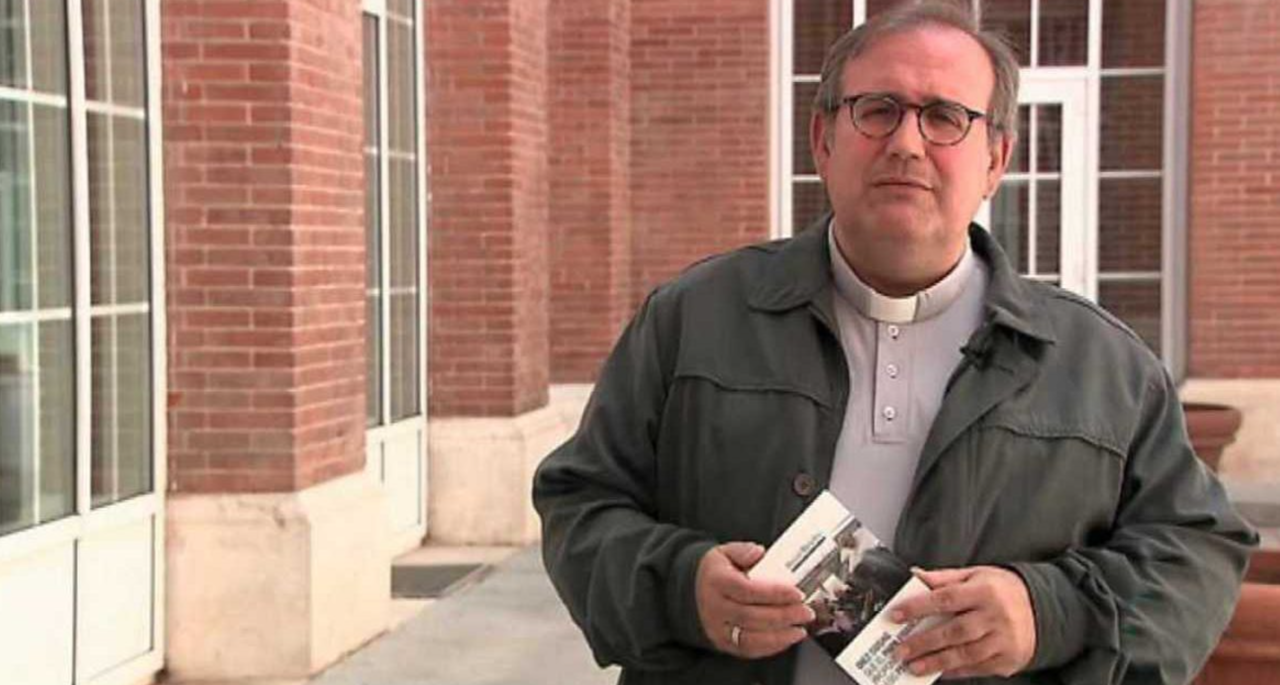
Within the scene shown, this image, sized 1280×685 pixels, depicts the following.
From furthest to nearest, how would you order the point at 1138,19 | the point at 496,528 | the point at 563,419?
1. the point at 1138,19
2. the point at 563,419
3. the point at 496,528

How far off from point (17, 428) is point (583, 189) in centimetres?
692

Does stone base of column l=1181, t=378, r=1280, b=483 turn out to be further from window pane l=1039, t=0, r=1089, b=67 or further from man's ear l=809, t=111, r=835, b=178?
man's ear l=809, t=111, r=835, b=178

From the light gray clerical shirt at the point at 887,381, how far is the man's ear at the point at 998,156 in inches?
4.1

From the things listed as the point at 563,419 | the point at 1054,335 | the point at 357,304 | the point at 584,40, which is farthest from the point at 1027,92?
the point at 1054,335

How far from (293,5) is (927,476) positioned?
5184 mm

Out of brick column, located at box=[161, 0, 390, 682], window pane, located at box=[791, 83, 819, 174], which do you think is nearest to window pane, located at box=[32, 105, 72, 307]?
brick column, located at box=[161, 0, 390, 682]

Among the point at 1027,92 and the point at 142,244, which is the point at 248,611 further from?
the point at 1027,92

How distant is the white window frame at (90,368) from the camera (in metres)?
6.47

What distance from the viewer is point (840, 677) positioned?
8.24 ft

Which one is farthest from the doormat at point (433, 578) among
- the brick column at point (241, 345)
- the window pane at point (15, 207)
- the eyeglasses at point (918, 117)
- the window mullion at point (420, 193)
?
the eyeglasses at point (918, 117)

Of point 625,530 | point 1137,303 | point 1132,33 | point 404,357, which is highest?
point 1132,33

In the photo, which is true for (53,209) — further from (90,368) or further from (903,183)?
(903,183)

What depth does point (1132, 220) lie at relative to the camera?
1402 cm

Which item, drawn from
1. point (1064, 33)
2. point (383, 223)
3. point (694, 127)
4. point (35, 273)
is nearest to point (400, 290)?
point (383, 223)
